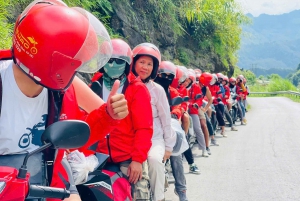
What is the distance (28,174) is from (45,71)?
1.43 feet

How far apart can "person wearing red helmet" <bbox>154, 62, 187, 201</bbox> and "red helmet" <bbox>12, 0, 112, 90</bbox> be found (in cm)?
373

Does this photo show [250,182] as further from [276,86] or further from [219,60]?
[276,86]

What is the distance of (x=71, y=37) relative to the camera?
1.62 meters

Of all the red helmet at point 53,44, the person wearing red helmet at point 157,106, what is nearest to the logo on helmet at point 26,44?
the red helmet at point 53,44

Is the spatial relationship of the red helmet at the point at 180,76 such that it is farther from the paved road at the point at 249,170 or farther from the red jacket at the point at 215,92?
the red jacket at the point at 215,92

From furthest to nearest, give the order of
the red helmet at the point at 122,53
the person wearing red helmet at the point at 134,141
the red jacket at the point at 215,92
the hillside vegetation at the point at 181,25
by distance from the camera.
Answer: the red jacket at the point at 215,92 < the hillside vegetation at the point at 181,25 < the red helmet at the point at 122,53 < the person wearing red helmet at the point at 134,141

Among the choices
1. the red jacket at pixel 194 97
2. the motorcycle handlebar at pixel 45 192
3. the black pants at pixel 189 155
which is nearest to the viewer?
the motorcycle handlebar at pixel 45 192

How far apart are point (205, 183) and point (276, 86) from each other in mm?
40256

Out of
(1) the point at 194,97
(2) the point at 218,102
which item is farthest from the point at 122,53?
(2) the point at 218,102

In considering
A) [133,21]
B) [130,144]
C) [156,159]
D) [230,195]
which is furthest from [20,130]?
[133,21]

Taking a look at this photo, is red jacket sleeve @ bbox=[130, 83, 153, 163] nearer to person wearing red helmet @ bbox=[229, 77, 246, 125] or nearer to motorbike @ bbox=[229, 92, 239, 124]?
motorbike @ bbox=[229, 92, 239, 124]

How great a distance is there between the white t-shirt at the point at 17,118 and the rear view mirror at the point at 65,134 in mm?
228

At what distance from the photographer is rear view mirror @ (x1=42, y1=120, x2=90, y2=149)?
1.54m

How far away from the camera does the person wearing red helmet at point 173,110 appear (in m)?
5.29
